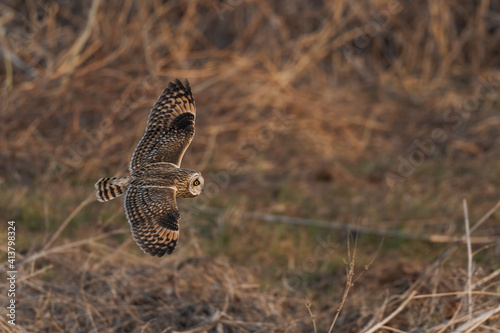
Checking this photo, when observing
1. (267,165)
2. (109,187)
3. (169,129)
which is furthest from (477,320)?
(267,165)

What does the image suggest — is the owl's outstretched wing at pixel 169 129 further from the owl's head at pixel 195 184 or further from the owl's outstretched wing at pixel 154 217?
the owl's head at pixel 195 184

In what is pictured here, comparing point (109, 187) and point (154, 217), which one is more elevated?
point (109, 187)

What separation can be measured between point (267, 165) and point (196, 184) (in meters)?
4.94

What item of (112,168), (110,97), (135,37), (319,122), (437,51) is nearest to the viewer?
(112,168)

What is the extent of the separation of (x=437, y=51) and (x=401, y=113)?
4.61 feet

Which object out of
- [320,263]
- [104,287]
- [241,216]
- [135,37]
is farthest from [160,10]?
[104,287]

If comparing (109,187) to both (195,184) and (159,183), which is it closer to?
(159,183)

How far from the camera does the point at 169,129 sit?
256 cm

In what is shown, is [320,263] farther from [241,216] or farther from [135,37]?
[135,37]

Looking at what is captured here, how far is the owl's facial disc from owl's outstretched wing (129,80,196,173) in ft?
0.92

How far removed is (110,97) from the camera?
6.45 metres

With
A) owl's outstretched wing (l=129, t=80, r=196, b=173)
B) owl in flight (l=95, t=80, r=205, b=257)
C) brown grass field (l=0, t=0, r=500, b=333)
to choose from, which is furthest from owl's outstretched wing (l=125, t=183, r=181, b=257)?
brown grass field (l=0, t=0, r=500, b=333)

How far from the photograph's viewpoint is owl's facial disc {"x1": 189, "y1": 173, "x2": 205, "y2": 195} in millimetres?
2064

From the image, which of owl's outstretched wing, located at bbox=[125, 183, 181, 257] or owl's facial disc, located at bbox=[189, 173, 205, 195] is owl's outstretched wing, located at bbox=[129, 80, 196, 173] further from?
owl's facial disc, located at bbox=[189, 173, 205, 195]
